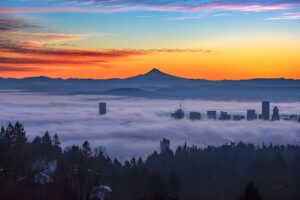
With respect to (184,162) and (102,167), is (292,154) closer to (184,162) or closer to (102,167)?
(184,162)

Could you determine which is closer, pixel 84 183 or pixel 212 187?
pixel 84 183

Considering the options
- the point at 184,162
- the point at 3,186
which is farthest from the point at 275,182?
the point at 3,186

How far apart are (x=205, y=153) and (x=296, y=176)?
32.3m

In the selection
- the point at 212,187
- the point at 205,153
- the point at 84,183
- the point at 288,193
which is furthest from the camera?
the point at 205,153

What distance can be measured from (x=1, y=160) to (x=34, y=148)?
2308 cm

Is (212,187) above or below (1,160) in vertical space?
below

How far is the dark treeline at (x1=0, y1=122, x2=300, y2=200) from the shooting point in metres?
Result: 72.2

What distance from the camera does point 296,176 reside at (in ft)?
328

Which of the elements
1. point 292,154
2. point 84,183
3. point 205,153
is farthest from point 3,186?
point 292,154

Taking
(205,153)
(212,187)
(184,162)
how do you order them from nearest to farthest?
(212,187)
(184,162)
(205,153)

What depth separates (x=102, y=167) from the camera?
286 ft

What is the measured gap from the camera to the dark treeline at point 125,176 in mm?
72188

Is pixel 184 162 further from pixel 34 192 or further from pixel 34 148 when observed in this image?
pixel 34 192

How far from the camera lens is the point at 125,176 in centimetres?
8125
